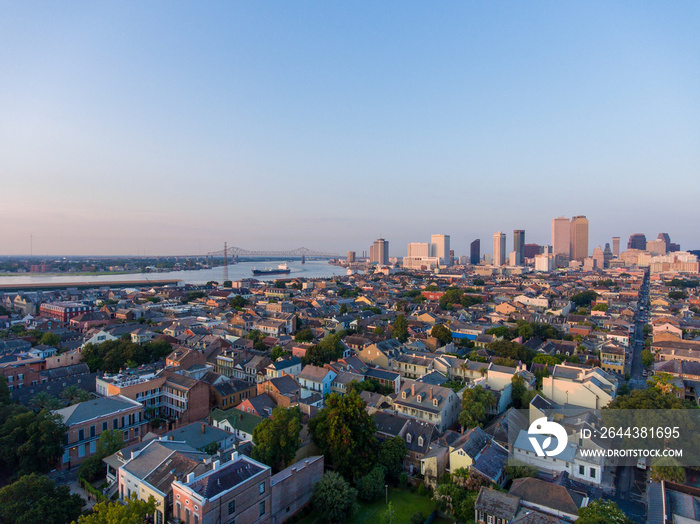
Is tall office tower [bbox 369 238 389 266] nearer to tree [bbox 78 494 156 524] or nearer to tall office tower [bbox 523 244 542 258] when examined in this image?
tall office tower [bbox 523 244 542 258]

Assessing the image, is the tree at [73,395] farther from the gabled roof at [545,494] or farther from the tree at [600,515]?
the tree at [600,515]

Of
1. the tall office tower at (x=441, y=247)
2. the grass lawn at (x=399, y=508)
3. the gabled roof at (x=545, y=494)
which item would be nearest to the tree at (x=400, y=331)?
the grass lawn at (x=399, y=508)

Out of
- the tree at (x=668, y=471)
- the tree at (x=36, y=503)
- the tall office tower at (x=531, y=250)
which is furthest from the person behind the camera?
the tall office tower at (x=531, y=250)

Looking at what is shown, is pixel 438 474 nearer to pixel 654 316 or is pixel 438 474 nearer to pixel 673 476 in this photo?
pixel 673 476

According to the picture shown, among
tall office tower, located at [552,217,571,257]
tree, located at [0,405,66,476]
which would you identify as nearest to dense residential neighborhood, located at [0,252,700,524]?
tree, located at [0,405,66,476]

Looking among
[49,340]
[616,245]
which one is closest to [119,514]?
[49,340]

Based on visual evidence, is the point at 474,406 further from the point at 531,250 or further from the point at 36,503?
the point at 531,250
